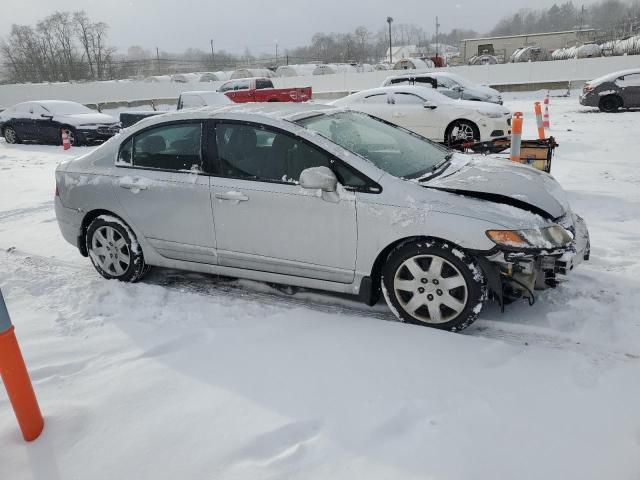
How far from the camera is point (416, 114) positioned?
11242 millimetres

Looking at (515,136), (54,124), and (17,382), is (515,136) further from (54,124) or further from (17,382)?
(54,124)

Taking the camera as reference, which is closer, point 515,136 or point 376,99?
point 515,136

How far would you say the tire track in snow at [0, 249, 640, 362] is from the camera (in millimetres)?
3352

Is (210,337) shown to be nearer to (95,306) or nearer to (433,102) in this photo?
(95,306)

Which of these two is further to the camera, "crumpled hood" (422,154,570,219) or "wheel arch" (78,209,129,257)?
"wheel arch" (78,209,129,257)

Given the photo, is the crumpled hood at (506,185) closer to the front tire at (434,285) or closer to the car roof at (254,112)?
the front tire at (434,285)

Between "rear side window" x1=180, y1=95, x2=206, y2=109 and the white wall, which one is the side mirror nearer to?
"rear side window" x1=180, y1=95, x2=206, y2=109

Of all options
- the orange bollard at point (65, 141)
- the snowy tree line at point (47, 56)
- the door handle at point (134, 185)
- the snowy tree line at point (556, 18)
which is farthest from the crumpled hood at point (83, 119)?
the snowy tree line at point (556, 18)

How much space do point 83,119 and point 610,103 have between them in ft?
53.1

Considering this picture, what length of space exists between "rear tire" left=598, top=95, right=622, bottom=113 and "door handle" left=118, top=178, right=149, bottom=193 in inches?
640

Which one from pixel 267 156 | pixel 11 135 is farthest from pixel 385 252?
pixel 11 135

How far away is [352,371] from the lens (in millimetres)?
3137

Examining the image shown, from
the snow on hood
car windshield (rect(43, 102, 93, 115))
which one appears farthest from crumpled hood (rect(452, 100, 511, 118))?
car windshield (rect(43, 102, 93, 115))

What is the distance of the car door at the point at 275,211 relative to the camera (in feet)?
12.1
